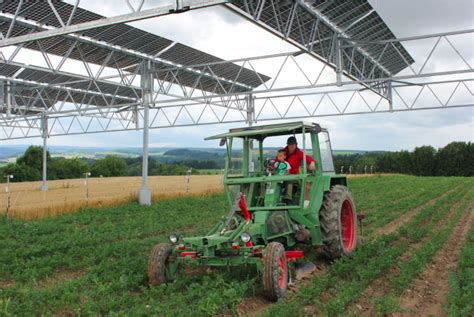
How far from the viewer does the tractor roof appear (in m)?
7.83

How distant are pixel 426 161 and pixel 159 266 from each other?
76.1m

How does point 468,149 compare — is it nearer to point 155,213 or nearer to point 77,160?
point 77,160

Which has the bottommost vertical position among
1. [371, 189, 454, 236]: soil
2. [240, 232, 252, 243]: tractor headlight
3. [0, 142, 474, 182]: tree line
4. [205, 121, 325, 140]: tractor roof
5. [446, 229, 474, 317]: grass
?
[446, 229, 474, 317]: grass

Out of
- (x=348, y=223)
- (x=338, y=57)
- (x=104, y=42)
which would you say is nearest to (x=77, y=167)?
(x=104, y=42)

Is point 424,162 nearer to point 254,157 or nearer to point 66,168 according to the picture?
point 66,168

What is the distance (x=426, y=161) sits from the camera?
76312 mm

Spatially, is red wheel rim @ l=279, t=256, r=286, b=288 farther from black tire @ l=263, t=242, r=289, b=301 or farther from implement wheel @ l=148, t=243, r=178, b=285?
implement wheel @ l=148, t=243, r=178, b=285

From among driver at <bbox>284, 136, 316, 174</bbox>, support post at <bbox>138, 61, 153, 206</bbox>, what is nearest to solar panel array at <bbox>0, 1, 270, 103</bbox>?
support post at <bbox>138, 61, 153, 206</bbox>

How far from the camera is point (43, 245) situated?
10359mm

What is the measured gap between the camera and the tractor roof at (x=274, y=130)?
7.83 meters

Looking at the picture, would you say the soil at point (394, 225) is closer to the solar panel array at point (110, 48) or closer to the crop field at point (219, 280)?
the crop field at point (219, 280)

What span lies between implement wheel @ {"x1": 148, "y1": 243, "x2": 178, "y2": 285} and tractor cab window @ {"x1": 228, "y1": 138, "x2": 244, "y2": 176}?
→ 2047mm

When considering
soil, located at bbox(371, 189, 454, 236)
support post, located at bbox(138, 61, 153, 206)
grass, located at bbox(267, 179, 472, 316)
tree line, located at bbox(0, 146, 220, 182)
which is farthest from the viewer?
tree line, located at bbox(0, 146, 220, 182)

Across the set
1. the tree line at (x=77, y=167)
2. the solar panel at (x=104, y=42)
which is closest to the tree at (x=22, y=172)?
the tree line at (x=77, y=167)
